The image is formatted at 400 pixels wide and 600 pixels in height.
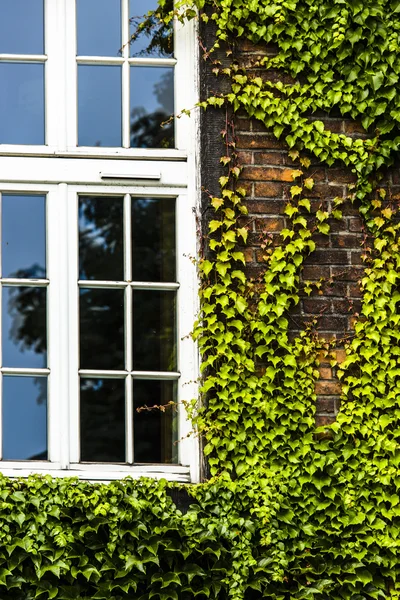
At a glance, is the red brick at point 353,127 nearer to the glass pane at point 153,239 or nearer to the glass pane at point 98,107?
the glass pane at point 153,239

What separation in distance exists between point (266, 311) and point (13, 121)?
153 cm

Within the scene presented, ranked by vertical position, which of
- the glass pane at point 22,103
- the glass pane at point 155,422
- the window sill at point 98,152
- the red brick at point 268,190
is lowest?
the glass pane at point 155,422

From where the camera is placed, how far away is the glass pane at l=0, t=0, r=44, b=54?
548 centimetres

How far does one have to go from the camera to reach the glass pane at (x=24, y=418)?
16.9 ft

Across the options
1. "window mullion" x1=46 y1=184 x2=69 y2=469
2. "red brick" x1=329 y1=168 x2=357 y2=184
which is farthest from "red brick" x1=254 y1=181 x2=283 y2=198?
"window mullion" x1=46 y1=184 x2=69 y2=469

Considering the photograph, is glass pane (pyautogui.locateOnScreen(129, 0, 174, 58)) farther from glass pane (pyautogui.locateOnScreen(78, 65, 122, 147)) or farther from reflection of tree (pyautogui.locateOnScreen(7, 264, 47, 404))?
reflection of tree (pyautogui.locateOnScreen(7, 264, 47, 404))

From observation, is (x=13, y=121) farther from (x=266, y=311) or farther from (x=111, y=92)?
(x=266, y=311)

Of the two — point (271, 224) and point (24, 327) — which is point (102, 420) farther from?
point (271, 224)

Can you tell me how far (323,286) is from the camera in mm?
5348

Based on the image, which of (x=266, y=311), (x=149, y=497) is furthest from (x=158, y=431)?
(x=266, y=311)

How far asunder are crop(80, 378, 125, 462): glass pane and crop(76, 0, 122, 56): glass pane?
5.33 ft

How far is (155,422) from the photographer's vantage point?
526 cm

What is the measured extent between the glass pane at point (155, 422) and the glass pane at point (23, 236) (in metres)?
0.73

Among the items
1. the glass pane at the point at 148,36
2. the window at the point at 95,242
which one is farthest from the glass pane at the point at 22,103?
the glass pane at the point at 148,36
